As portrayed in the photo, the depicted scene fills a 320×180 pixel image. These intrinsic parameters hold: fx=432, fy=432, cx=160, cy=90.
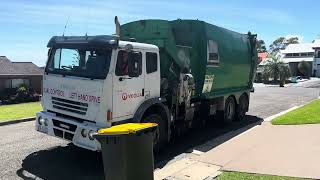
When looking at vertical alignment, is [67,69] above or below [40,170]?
above

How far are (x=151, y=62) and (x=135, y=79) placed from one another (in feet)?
2.42

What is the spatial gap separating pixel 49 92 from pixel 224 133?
5.63 m

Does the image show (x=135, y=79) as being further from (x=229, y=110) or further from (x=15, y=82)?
(x=15, y=82)

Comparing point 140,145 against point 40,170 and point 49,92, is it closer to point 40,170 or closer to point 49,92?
point 40,170

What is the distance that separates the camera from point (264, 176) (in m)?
7.74

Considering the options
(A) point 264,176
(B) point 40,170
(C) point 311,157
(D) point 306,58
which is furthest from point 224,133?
(D) point 306,58

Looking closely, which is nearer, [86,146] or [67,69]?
[86,146]

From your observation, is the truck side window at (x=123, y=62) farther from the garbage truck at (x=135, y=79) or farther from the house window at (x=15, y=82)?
the house window at (x=15, y=82)

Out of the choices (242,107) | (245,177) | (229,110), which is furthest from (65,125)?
(242,107)

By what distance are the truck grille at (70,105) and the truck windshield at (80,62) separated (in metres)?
0.57

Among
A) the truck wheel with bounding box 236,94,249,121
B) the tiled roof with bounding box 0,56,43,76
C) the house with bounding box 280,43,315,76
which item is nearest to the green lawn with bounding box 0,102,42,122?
the truck wheel with bounding box 236,94,249,121

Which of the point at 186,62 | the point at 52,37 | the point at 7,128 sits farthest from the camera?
the point at 7,128

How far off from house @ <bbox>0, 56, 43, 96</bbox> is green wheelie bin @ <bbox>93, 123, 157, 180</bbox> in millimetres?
39711

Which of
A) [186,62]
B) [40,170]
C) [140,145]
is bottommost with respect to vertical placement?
[40,170]
